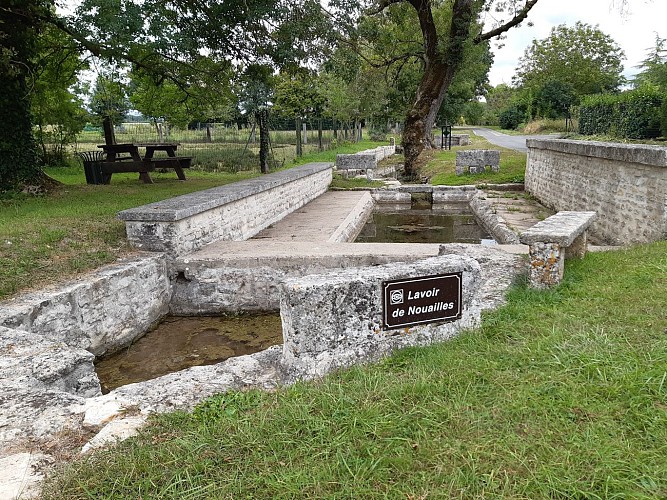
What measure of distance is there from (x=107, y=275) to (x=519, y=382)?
466 centimetres

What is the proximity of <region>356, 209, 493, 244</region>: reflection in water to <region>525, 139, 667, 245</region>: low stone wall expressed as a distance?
1900mm

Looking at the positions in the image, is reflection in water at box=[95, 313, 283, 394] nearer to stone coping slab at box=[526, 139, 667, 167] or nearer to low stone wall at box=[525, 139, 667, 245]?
low stone wall at box=[525, 139, 667, 245]

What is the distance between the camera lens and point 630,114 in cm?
1877

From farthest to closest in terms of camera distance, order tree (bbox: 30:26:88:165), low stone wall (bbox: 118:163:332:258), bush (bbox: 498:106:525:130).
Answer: bush (bbox: 498:106:525:130) < tree (bbox: 30:26:88:165) < low stone wall (bbox: 118:163:332:258)

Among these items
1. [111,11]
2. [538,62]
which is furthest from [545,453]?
[538,62]

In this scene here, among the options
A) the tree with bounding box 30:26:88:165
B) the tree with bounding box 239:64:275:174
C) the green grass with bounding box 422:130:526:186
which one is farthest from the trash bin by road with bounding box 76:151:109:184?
the green grass with bounding box 422:130:526:186

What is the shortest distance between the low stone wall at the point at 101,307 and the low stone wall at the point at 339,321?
99.7 inches

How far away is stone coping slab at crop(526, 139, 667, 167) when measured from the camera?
20.4 feet

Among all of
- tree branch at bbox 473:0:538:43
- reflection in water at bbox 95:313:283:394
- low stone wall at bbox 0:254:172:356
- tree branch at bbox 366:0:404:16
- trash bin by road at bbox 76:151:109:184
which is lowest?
reflection in water at bbox 95:313:283:394

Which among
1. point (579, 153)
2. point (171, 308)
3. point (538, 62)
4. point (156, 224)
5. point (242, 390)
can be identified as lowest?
point (171, 308)

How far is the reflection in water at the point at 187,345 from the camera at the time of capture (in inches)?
203

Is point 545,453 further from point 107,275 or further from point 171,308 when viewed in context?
point 171,308

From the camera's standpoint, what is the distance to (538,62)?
4834 centimetres

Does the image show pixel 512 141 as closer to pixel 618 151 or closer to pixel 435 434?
pixel 618 151
